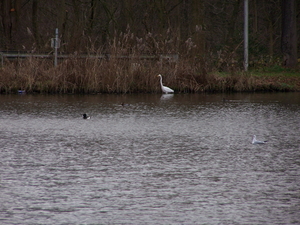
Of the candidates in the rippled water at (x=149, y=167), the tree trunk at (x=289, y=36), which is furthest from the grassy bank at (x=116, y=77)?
the tree trunk at (x=289, y=36)

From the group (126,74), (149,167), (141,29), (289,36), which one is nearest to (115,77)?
(126,74)

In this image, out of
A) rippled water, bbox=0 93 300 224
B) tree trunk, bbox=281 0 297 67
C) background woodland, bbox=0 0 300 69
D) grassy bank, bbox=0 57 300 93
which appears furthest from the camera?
tree trunk, bbox=281 0 297 67

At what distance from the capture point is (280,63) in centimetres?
2762

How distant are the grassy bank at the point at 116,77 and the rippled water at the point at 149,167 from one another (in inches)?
226

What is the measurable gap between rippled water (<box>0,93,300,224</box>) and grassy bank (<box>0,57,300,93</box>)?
5749 mm

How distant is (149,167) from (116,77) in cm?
1331

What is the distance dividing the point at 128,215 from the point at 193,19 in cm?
2268

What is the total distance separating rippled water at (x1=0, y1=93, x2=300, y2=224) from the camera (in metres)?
5.61

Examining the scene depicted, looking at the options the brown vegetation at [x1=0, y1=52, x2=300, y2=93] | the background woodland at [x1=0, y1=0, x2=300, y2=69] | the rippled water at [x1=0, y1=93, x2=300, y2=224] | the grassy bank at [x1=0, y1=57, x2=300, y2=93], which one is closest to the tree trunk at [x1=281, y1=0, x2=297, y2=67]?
the background woodland at [x1=0, y1=0, x2=300, y2=69]

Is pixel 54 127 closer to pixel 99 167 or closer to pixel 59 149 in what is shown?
pixel 59 149

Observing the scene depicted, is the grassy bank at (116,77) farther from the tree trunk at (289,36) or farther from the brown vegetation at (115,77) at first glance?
the tree trunk at (289,36)

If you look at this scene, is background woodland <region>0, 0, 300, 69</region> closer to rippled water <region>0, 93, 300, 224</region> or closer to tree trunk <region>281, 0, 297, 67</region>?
tree trunk <region>281, 0, 297, 67</region>

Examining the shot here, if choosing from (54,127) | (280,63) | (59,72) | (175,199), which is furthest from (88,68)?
(175,199)

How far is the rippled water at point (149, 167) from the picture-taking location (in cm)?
561
